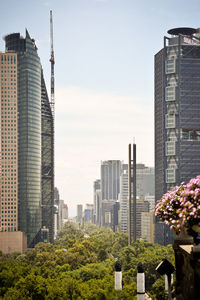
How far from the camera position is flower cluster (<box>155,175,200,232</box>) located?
13117 mm

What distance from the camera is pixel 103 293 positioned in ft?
177

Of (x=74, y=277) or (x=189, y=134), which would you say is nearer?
(x=74, y=277)

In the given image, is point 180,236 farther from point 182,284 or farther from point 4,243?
point 4,243

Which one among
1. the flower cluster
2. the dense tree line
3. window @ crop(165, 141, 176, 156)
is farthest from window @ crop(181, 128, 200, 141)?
the flower cluster

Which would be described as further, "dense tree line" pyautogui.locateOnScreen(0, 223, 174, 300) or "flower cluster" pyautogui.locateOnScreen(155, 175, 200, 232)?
"dense tree line" pyautogui.locateOnScreen(0, 223, 174, 300)

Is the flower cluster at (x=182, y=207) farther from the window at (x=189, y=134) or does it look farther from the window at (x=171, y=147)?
the window at (x=189, y=134)

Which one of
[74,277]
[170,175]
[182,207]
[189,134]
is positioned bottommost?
[74,277]

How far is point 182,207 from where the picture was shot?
45.7ft

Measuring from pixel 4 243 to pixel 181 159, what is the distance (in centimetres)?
8365

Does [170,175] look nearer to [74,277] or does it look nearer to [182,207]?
[74,277]

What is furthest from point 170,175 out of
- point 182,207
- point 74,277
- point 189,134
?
point 182,207

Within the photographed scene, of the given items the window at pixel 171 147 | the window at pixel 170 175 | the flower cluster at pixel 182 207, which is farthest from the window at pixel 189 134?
the flower cluster at pixel 182 207

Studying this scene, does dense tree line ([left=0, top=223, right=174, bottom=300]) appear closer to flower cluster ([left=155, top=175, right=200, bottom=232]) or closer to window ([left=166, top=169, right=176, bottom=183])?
flower cluster ([left=155, top=175, right=200, bottom=232])

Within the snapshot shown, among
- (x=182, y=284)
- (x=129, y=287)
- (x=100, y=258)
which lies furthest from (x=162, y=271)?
(x=100, y=258)
